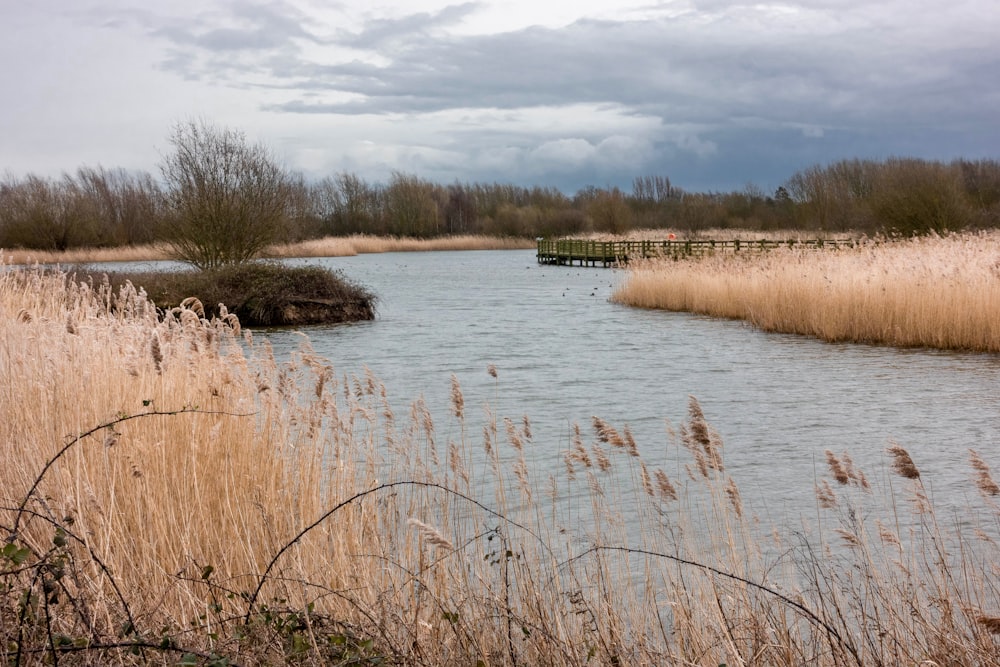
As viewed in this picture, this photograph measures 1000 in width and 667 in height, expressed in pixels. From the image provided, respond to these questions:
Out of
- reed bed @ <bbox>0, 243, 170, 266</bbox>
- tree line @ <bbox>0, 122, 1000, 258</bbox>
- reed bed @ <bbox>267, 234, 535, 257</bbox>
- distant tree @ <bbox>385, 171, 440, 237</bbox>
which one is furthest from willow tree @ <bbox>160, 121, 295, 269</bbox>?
distant tree @ <bbox>385, 171, 440, 237</bbox>

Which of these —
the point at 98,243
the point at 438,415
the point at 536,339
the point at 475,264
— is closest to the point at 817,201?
the point at 475,264

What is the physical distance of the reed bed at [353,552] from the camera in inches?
136

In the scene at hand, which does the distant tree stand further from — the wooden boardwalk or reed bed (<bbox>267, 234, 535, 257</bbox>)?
the wooden boardwalk

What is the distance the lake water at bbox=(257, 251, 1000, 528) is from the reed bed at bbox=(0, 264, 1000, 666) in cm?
87

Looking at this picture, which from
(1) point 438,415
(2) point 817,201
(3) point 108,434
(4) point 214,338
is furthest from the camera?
(2) point 817,201

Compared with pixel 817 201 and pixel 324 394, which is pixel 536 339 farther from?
pixel 817 201

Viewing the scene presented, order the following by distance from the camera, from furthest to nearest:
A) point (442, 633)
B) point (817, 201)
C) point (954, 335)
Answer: point (817, 201) < point (954, 335) < point (442, 633)

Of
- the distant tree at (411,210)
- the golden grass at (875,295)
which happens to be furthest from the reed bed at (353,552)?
the distant tree at (411,210)

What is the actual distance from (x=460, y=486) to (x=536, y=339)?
11.5 metres

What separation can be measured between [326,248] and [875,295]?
166ft

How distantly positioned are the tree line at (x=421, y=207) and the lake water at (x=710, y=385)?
27.6 ft

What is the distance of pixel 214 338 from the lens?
5570 millimetres

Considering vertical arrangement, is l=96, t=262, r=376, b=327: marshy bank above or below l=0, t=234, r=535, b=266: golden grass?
below

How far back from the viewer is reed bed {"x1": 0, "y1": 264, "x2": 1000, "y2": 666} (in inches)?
136
